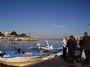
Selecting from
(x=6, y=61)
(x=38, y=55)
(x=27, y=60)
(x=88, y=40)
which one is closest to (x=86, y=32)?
(x=88, y=40)

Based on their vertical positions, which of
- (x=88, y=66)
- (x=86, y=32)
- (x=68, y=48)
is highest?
(x=86, y=32)

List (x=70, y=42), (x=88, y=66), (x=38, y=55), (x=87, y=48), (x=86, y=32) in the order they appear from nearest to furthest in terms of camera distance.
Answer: (x=88, y=66) < (x=70, y=42) < (x=38, y=55) < (x=87, y=48) < (x=86, y=32)

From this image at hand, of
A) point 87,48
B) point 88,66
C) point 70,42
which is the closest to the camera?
point 88,66

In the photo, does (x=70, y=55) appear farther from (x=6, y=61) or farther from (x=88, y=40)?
(x=88, y=40)

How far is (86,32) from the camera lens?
30.1 m

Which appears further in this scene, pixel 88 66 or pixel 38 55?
pixel 38 55

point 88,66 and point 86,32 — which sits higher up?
point 86,32

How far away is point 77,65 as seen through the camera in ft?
56.7

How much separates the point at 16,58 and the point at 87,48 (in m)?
9.71

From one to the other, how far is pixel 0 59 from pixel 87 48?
11151 mm

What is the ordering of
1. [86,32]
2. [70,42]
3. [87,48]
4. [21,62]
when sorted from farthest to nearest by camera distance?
[86,32] → [87,48] → [21,62] → [70,42]

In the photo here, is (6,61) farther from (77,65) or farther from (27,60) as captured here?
(77,65)

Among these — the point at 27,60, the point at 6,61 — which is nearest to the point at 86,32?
the point at 27,60

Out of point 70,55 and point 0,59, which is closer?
point 70,55
